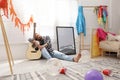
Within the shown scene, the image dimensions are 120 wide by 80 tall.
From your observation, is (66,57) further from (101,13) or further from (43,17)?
(101,13)

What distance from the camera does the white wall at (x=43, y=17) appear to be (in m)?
3.93

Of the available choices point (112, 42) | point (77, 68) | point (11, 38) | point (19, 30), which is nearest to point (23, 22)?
point (19, 30)

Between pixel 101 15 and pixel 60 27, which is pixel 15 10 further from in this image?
pixel 101 15

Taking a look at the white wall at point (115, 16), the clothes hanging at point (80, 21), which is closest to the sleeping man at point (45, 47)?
the clothes hanging at point (80, 21)

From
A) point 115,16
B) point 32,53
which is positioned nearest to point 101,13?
point 115,16

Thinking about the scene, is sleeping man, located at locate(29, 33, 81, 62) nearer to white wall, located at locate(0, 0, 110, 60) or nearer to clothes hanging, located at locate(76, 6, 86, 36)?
white wall, located at locate(0, 0, 110, 60)

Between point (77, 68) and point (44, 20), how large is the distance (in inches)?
70.1

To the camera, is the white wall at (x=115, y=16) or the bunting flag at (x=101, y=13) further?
the white wall at (x=115, y=16)

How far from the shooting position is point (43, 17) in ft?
13.8

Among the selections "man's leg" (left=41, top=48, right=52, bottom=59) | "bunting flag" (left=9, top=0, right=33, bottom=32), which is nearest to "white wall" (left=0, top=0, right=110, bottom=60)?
"bunting flag" (left=9, top=0, right=33, bottom=32)

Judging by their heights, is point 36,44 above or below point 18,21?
below

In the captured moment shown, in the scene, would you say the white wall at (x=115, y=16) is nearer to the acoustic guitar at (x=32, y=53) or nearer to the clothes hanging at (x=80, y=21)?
the clothes hanging at (x=80, y=21)

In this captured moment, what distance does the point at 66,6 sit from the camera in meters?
4.46

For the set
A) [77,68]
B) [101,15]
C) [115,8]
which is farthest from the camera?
[115,8]
